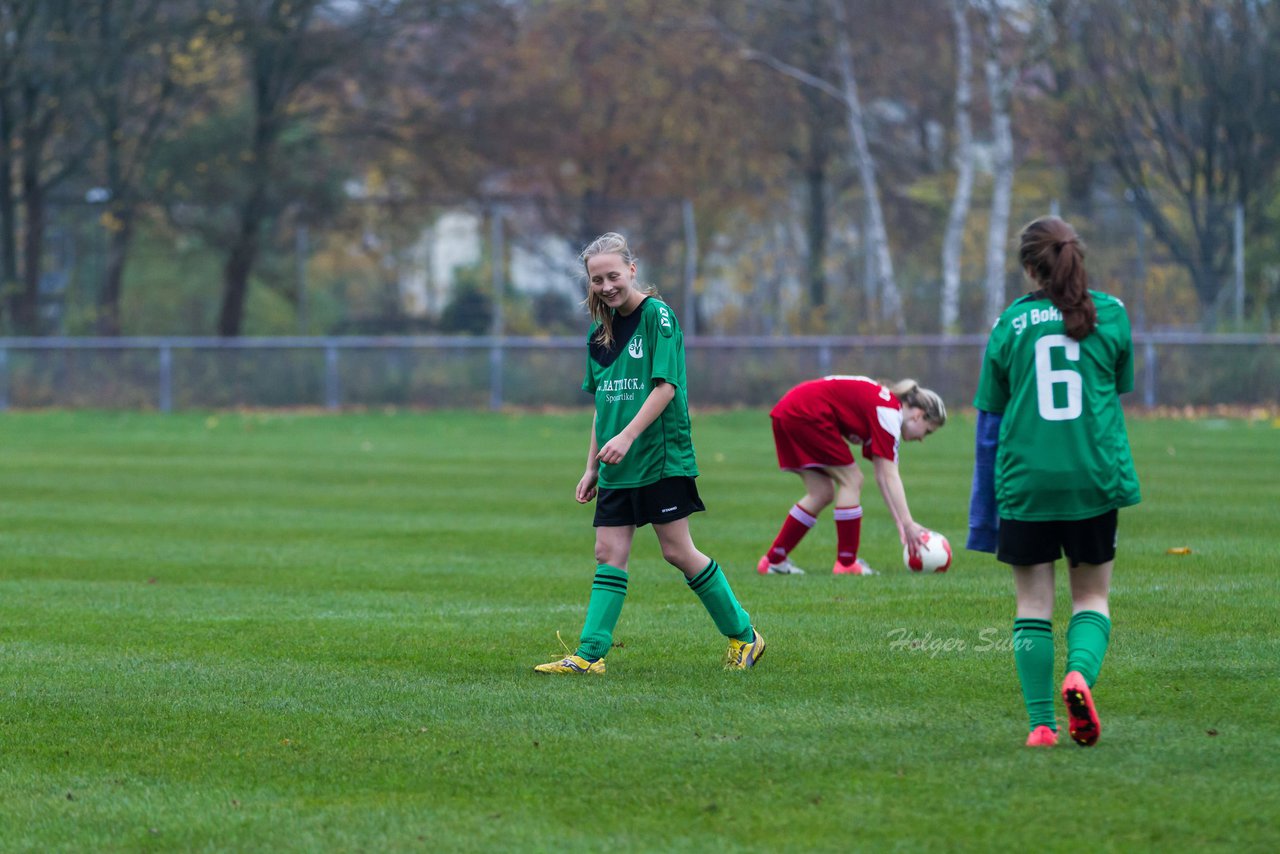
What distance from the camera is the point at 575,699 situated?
6.26 metres

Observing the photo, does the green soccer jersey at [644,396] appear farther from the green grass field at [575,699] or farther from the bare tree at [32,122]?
the bare tree at [32,122]

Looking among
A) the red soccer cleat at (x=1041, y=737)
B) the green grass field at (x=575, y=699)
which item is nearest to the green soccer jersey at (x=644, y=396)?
the green grass field at (x=575, y=699)

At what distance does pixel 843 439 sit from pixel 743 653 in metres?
3.44

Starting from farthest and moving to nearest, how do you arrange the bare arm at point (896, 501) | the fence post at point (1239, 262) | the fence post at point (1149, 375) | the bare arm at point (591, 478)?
the fence post at point (1239, 262), the fence post at point (1149, 375), the bare arm at point (896, 501), the bare arm at point (591, 478)

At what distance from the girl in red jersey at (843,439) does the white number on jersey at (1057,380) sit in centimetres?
452

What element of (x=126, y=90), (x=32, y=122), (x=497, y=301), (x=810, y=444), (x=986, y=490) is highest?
(x=126, y=90)

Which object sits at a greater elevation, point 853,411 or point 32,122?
point 32,122

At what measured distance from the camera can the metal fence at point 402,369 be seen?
96.8ft

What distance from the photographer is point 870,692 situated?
6301 mm

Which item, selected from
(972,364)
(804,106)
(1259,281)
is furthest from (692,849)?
(804,106)

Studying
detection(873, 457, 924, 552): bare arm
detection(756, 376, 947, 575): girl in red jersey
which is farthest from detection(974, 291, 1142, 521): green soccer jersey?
detection(756, 376, 947, 575): girl in red jersey

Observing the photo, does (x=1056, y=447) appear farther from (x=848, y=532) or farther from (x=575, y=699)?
(x=848, y=532)

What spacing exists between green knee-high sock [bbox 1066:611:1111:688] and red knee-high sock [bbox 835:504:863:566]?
177 inches

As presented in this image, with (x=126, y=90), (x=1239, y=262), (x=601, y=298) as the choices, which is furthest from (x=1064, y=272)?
(x=126, y=90)
